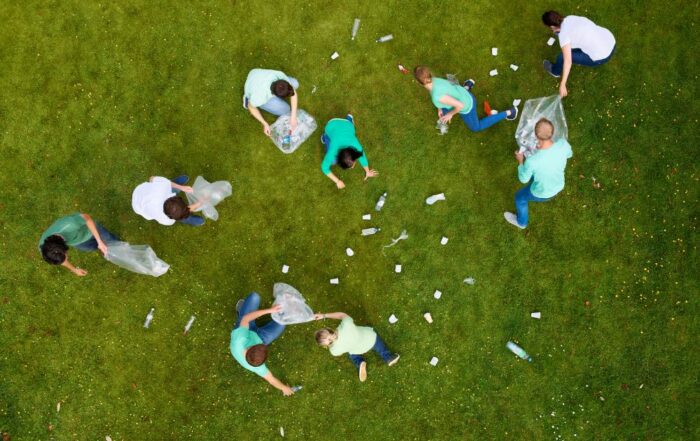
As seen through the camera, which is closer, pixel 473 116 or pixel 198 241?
pixel 473 116

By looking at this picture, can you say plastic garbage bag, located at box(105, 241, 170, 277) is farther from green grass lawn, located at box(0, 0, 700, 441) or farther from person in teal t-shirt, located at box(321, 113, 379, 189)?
person in teal t-shirt, located at box(321, 113, 379, 189)

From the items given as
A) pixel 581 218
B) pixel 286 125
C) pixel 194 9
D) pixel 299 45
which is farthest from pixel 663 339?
pixel 194 9

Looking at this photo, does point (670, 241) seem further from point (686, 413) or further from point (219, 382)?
point (219, 382)

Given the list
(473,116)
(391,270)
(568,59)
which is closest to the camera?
(568,59)

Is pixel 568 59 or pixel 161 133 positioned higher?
pixel 568 59

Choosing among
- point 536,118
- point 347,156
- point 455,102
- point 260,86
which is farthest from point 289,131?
point 536,118

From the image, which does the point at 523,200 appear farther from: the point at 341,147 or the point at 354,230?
the point at 341,147

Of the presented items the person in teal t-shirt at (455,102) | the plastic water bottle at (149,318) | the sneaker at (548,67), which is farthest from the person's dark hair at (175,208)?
the sneaker at (548,67)
